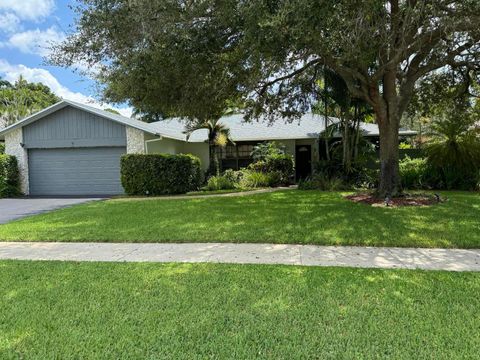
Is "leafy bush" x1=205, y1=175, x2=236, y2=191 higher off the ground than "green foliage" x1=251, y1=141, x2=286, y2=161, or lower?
lower

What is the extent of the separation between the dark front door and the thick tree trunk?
9.66 meters

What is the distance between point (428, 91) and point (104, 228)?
540 inches

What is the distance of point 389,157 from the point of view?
1198 cm

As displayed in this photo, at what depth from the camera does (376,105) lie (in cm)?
1190

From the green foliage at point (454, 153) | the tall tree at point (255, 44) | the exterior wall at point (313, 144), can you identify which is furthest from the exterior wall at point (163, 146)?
the green foliage at point (454, 153)

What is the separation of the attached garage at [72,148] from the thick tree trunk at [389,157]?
1039 cm

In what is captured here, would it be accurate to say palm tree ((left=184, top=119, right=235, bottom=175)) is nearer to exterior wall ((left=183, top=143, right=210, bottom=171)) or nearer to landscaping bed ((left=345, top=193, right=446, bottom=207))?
exterior wall ((left=183, top=143, right=210, bottom=171))

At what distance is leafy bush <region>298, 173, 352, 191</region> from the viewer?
16.0 m

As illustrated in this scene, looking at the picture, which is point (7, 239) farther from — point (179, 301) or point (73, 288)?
point (179, 301)

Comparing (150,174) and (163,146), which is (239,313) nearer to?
(150,174)

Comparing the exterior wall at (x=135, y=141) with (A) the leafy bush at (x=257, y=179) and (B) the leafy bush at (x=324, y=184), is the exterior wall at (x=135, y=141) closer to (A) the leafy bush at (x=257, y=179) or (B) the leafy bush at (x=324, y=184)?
(A) the leafy bush at (x=257, y=179)

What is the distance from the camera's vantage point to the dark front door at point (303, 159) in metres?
21.8

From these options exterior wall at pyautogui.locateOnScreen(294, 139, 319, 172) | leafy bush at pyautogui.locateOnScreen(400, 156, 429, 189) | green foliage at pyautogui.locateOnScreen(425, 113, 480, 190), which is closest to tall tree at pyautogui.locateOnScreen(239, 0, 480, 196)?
green foliage at pyautogui.locateOnScreen(425, 113, 480, 190)

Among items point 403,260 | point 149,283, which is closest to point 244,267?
point 149,283
